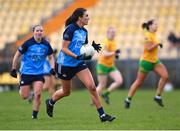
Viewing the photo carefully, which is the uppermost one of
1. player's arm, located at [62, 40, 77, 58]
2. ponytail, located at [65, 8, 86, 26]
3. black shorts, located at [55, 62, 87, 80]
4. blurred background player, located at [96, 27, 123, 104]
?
ponytail, located at [65, 8, 86, 26]

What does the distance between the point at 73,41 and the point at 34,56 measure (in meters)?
1.84

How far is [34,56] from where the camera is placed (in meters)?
14.9

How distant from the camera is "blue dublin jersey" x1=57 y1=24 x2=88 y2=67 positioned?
43.3 feet

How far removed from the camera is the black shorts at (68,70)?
44.1 feet

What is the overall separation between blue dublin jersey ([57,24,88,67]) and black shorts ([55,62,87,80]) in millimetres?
69

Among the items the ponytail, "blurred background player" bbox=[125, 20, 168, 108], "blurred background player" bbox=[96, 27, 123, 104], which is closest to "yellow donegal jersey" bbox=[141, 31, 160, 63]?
"blurred background player" bbox=[125, 20, 168, 108]

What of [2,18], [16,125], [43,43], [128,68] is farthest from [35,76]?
[2,18]

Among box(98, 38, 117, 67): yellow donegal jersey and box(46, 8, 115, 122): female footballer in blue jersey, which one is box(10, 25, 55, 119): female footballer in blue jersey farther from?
box(98, 38, 117, 67): yellow donegal jersey

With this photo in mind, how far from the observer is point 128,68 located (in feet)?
101

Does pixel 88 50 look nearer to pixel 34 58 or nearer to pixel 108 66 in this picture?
pixel 34 58

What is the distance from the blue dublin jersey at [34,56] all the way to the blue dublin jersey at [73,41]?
1.39 meters

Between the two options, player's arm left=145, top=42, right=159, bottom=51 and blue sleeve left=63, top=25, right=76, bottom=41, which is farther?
player's arm left=145, top=42, right=159, bottom=51

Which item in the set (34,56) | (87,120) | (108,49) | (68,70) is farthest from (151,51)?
(68,70)

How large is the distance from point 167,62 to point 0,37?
9206 millimetres
